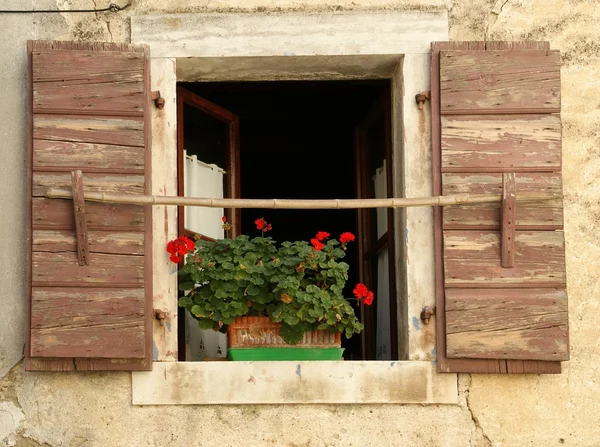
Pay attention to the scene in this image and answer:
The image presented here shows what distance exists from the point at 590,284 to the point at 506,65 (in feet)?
3.27

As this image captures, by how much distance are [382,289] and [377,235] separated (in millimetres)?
294

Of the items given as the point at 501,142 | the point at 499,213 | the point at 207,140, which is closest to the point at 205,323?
the point at 207,140

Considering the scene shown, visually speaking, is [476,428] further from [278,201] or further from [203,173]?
[203,173]

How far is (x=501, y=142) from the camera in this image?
5.27 metres

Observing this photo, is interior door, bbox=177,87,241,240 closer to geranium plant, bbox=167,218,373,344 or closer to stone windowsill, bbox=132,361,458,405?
geranium plant, bbox=167,218,373,344

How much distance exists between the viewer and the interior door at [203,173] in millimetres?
5691

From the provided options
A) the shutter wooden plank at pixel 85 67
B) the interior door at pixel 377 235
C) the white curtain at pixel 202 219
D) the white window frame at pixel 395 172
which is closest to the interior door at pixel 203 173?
the white curtain at pixel 202 219

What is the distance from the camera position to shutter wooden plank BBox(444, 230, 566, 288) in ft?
16.9

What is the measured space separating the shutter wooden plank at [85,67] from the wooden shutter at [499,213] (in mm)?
1297

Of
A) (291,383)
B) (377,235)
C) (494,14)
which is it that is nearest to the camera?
(291,383)

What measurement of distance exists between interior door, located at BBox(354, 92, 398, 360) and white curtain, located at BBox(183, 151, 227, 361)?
76 centimetres

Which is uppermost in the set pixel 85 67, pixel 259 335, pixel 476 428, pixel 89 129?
pixel 85 67

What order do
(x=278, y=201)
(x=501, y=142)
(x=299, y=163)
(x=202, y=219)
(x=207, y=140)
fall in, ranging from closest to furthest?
(x=278, y=201), (x=501, y=142), (x=202, y=219), (x=207, y=140), (x=299, y=163)

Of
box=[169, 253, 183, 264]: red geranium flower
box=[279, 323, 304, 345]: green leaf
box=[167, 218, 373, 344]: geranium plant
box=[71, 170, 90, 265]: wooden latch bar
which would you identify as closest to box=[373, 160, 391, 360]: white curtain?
box=[167, 218, 373, 344]: geranium plant
